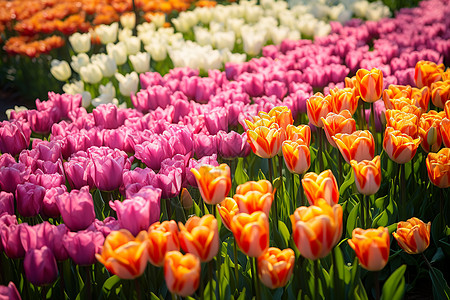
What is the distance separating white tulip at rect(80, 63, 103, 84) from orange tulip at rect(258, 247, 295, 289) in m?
3.29

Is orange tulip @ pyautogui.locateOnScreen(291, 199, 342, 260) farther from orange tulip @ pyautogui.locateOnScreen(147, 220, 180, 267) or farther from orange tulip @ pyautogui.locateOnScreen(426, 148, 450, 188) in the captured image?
orange tulip @ pyautogui.locateOnScreen(426, 148, 450, 188)

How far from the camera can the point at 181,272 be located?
4.56 ft

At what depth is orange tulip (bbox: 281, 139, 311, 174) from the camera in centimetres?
195

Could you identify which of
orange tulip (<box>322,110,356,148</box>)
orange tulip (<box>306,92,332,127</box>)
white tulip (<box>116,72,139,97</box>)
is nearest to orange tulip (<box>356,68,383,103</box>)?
orange tulip (<box>306,92,332,127</box>)

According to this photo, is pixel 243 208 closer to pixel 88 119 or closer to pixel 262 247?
pixel 262 247

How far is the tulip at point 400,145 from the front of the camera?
1.99 meters

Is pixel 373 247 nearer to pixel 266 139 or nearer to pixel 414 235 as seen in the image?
pixel 414 235

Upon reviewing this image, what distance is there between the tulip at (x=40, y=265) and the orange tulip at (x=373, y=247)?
3.19ft

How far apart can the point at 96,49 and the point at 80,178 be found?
4440 millimetres

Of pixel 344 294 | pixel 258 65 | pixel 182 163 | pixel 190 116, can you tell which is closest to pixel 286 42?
pixel 258 65

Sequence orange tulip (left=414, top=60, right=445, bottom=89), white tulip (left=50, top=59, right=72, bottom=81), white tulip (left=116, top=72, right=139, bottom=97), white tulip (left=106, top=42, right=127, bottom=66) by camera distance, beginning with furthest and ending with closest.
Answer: white tulip (left=106, top=42, right=127, bottom=66), white tulip (left=50, top=59, right=72, bottom=81), white tulip (left=116, top=72, right=139, bottom=97), orange tulip (left=414, top=60, right=445, bottom=89)

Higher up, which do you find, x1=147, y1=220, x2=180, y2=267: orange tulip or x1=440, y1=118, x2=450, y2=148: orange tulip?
x1=440, y1=118, x2=450, y2=148: orange tulip

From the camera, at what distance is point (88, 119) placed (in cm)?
313

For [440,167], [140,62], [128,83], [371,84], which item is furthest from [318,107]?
[140,62]
